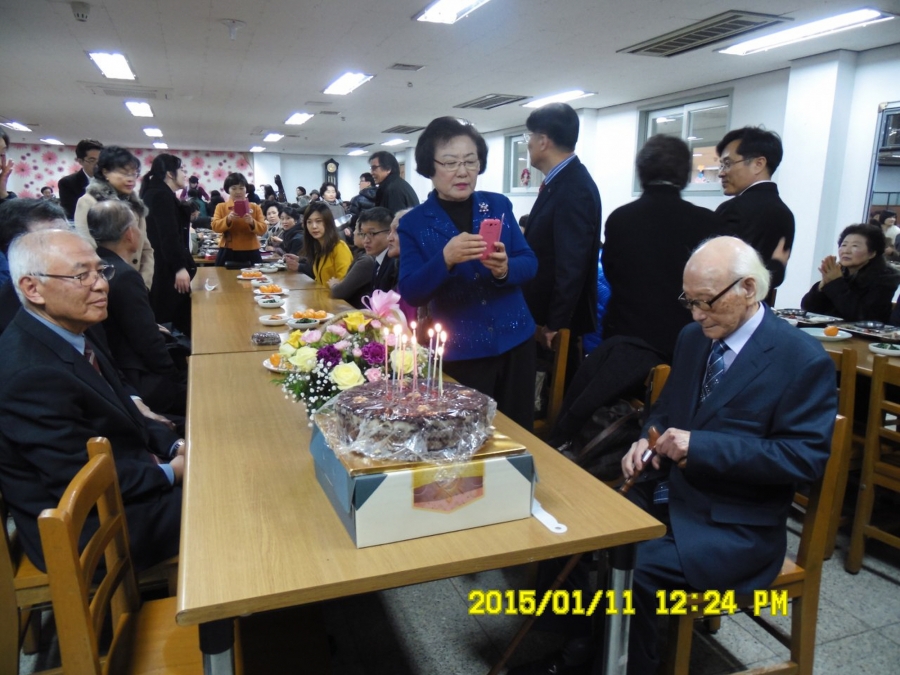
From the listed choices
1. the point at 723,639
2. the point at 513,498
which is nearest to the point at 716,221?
the point at 723,639

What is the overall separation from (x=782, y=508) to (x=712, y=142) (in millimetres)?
7485

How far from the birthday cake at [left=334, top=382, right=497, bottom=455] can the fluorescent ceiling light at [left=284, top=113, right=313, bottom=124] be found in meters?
10.1

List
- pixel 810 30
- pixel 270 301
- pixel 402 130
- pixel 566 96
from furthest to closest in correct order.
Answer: pixel 402 130 → pixel 566 96 → pixel 810 30 → pixel 270 301

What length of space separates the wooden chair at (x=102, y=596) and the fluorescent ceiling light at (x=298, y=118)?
10.0 meters

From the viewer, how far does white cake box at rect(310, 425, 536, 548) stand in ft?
3.40

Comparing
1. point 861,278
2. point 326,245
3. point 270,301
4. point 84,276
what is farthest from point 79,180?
point 861,278

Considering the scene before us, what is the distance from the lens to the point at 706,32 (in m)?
5.08

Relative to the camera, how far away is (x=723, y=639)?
1.94 metres

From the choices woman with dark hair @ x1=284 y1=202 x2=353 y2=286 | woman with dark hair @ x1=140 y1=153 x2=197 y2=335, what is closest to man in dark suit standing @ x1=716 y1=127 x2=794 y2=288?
woman with dark hair @ x1=284 y1=202 x2=353 y2=286

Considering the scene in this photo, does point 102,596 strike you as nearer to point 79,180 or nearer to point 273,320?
point 273,320

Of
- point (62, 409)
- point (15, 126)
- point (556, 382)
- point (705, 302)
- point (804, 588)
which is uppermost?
point (15, 126)

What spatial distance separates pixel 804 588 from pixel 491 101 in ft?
26.5

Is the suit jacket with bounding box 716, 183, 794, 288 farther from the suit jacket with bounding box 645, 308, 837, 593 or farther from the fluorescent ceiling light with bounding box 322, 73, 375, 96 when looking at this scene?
the fluorescent ceiling light with bounding box 322, 73, 375, 96

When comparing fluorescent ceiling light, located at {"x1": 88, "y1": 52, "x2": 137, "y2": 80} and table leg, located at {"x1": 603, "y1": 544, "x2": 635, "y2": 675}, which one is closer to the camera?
table leg, located at {"x1": 603, "y1": 544, "x2": 635, "y2": 675}
